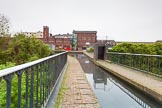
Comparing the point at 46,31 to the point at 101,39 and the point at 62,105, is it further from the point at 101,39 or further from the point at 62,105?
the point at 62,105

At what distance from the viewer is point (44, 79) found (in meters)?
4.73

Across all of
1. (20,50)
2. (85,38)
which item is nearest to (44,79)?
(20,50)

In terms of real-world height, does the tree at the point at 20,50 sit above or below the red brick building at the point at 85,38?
below

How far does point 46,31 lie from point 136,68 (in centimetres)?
5642

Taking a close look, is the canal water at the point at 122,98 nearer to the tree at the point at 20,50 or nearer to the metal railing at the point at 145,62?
the metal railing at the point at 145,62

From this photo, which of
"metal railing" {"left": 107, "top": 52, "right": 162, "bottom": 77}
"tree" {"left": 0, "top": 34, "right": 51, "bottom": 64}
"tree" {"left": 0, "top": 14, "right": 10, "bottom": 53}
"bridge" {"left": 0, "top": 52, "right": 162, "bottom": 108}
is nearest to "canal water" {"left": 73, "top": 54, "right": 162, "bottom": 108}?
"bridge" {"left": 0, "top": 52, "right": 162, "bottom": 108}

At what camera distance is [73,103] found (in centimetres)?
533

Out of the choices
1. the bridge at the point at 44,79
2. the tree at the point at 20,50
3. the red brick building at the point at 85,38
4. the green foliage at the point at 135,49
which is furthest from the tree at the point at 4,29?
the red brick building at the point at 85,38

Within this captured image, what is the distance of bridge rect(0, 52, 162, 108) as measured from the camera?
2263 mm

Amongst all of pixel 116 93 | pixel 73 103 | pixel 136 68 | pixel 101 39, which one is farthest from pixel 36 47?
pixel 101 39

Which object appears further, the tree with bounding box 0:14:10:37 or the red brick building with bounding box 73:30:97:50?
the red brick building with bounding box 73:30:97:50

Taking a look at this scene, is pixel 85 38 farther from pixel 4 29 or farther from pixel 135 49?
Answer: pixel 4 29

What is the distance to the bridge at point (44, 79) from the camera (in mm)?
2263

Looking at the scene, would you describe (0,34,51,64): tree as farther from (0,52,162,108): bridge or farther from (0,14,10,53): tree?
(0,52,162,108): bridge
